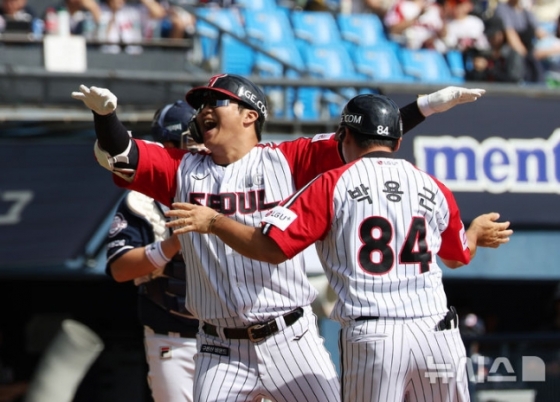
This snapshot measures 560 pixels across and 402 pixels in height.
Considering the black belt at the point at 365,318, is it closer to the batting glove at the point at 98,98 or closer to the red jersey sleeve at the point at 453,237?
the red jersey sleeve at the point at 453,237

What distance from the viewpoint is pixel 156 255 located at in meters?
5.40

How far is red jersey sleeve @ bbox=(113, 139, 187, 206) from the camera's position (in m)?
4.82

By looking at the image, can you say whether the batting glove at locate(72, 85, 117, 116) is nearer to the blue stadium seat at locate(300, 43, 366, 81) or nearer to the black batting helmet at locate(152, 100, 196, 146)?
the black batting helmet at locate(152, 100, 196, 146)

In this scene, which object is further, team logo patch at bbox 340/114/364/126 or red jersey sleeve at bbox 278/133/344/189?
red jersey sleeve at bbox 278/133/344/189

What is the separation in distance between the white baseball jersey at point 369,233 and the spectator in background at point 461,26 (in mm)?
9278

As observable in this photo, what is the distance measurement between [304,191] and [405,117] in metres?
0.88

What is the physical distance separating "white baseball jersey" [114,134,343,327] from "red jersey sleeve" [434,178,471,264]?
53 cm

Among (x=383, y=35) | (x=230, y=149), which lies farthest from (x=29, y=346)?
(x=230, y=149)

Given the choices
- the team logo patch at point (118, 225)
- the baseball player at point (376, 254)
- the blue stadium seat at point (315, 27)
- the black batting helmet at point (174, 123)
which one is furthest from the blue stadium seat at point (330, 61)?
the baseball player at point (376, 254)

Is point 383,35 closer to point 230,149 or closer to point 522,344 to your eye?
point 522,344

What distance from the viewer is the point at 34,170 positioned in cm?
906

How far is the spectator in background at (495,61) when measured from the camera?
1162 cm

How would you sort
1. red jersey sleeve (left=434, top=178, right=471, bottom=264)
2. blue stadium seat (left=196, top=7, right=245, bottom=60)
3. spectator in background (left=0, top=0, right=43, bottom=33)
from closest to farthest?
red jersey sleeve (left=434, top=178, right=471, bottom=264) → spectator in background (left=0, top=0, right=43, bottom=33) → blue stadium seat (left=196, top=7, right=245, bottom=60)

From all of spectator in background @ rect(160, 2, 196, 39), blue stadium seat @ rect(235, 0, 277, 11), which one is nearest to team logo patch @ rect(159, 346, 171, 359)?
spectator in background @ rect(160, 2, 196, 39)
